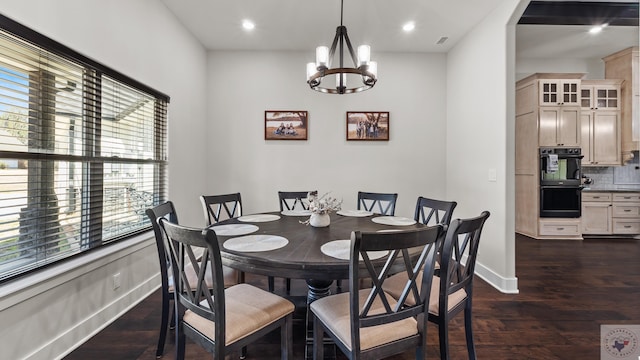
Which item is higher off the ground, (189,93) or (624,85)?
(624,85)

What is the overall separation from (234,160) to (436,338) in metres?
3.29

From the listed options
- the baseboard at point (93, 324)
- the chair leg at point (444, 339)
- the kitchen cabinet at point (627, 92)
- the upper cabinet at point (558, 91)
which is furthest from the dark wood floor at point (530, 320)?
the upper cabinet at point (558, 91)

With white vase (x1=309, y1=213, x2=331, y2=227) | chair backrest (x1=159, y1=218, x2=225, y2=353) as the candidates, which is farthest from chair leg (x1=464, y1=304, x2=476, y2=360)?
chair backrest (x1=159, y1=218, x2=225, y2=353)

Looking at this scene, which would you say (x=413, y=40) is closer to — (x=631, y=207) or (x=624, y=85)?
(x=624, y=85)

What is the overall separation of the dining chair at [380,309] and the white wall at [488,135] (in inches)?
81.2

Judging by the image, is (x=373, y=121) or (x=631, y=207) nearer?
(x=373, y=121)

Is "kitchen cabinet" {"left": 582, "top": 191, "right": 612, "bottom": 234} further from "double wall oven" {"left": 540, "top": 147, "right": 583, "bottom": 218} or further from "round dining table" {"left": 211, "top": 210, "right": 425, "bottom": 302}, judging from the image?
"round dining table" {"left": 211, "top": 210, "right": 425, "bottom": 302}

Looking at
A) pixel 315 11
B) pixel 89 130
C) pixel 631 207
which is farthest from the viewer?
pixel 631 207

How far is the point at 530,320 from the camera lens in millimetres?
2236

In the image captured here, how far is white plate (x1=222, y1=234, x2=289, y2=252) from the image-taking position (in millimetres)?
1546

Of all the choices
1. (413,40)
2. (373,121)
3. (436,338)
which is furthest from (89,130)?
(413,40)

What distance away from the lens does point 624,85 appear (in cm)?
480

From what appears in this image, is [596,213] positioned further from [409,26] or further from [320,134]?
[320,134]

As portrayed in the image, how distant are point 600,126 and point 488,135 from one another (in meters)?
3.58
